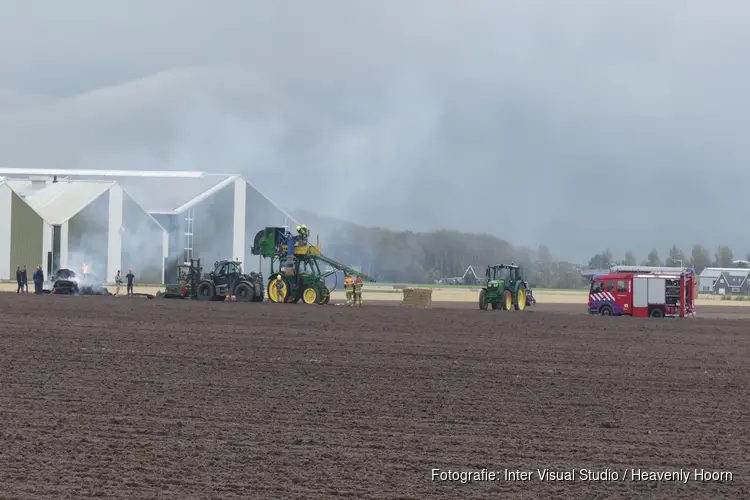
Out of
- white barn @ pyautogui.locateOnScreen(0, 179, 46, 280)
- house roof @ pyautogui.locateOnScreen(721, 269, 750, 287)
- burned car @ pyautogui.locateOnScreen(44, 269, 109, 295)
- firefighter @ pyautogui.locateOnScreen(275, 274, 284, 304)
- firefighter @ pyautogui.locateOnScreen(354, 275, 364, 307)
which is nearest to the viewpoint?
firefighter @ pyautogui.locateOnScreen(275, 274, 284, 304)

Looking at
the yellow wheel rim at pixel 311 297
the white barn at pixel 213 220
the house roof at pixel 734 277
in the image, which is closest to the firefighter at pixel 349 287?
the yellow wheel rim at pixel 311 297

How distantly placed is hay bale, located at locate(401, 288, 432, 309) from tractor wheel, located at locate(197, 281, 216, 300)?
906cm

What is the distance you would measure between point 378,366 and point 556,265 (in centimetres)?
5538

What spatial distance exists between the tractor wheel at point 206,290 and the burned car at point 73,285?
33.4ft

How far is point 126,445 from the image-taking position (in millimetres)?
11055

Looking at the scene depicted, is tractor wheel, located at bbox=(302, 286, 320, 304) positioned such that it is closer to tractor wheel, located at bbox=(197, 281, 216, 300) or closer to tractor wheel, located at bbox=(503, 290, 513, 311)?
tractor wheel, located at bbox=(197, 281, 216, 300)

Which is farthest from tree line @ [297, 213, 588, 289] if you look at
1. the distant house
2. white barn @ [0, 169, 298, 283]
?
the distant house

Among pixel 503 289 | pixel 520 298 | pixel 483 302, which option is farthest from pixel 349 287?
pixel 520 298

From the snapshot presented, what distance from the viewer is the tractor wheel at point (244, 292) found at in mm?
47375

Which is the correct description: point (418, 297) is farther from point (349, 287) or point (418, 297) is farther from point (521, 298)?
point (521, 298)

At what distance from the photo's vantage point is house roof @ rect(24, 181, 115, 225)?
229 ft

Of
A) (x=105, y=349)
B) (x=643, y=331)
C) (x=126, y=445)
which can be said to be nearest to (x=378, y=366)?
(x=105, y=349)

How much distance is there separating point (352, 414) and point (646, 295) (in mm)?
34149

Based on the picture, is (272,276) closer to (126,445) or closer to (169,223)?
Answer: (169,223)
